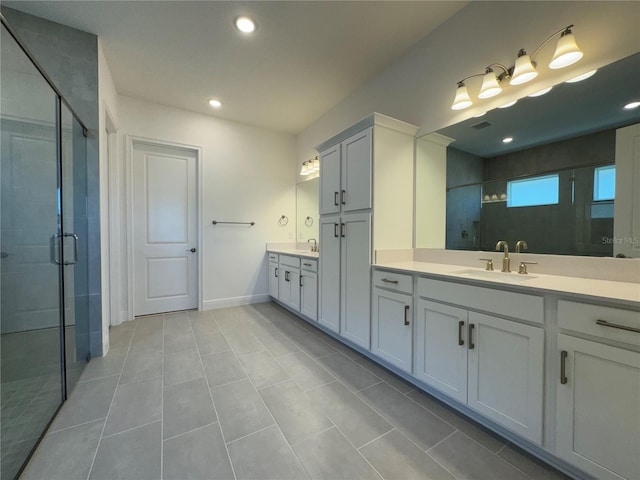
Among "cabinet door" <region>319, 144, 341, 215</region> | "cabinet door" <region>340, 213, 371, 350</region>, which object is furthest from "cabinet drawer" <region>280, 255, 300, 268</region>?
"cabinet door" <region>340, 213, 371, 350</region>

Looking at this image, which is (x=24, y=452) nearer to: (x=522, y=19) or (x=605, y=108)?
(x=605, y=108)

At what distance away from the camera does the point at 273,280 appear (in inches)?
151

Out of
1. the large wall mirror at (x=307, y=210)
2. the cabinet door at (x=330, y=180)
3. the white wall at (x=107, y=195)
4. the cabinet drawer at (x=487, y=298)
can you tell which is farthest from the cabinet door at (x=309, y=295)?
the white wall at (x=107, y=195)

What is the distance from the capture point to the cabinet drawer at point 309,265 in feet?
9.14

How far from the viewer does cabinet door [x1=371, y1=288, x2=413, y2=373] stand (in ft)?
5.84

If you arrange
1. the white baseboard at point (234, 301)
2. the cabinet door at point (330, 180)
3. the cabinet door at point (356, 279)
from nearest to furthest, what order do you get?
the cabinet door at point (356, 279)
the cabinet door at point (330, 180)
the white baseboard at point (234, 301)

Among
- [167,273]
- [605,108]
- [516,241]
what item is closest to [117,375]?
[167,273]

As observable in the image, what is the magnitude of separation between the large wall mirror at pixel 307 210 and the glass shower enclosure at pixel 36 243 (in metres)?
2.63

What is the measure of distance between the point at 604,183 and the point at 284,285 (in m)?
3.07

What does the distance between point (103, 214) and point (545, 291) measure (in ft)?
10.8

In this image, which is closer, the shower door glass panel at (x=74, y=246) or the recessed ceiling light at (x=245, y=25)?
the shower door glass panel at (x=74, y=246)

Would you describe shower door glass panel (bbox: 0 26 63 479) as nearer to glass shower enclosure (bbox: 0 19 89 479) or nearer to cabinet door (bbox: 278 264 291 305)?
glass shower enclosure (bbox: 0 19 89 479)

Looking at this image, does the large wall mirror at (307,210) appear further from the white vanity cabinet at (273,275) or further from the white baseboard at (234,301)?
the white baseboard at (234,301)

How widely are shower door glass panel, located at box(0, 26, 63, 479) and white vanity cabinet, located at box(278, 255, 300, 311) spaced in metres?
2.06
